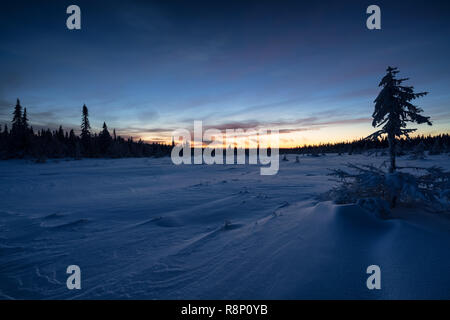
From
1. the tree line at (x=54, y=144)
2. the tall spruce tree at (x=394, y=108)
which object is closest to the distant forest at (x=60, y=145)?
the tree line at (x=54, y=144)

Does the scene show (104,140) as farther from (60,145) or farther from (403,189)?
(403,189)

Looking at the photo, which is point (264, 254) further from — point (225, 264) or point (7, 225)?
point (7, 225)

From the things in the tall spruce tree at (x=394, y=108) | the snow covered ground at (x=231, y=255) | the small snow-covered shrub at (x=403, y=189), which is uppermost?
the tall spruce tree at (x=394, y=108)

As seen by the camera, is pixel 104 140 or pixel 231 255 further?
pixel 104 140

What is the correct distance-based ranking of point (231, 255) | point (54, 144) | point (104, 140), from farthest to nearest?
Result: point (104, 140) < point (54, 144) < point (231, 255)

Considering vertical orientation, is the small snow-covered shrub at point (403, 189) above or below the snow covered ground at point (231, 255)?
above

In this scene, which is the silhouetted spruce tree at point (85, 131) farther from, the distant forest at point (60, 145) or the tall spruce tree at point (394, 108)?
the tall spruce tree at point (394, 108)

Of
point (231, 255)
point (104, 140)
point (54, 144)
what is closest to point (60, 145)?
point (54, 144)

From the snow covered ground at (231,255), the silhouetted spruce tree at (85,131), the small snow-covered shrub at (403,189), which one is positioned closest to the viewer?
the snow covered ground at (231,255)

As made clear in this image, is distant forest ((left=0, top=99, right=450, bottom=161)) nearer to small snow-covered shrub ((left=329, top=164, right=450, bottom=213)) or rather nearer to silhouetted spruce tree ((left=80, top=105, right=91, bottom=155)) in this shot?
silhouetted spruce tree ((left=80, top=105, right=91, bottom=155))

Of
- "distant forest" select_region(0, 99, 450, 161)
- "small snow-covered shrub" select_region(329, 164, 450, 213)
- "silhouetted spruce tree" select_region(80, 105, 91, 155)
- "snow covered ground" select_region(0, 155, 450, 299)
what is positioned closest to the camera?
"snow covered ground" select_region(0, 155, 450, 299)

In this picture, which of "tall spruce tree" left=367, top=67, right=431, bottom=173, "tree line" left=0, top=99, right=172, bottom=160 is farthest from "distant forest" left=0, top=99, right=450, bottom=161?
"tall spruce tree" left=367, top=67, right=431, bottom=173

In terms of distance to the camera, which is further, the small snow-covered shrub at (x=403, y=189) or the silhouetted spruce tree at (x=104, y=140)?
the silhouetted spruce tree at (x=104, y=140)

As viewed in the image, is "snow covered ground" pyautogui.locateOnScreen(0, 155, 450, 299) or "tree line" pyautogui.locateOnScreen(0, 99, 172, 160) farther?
"tree line" pyautogui.locateOnScreen(0, 99, 172, 160)
